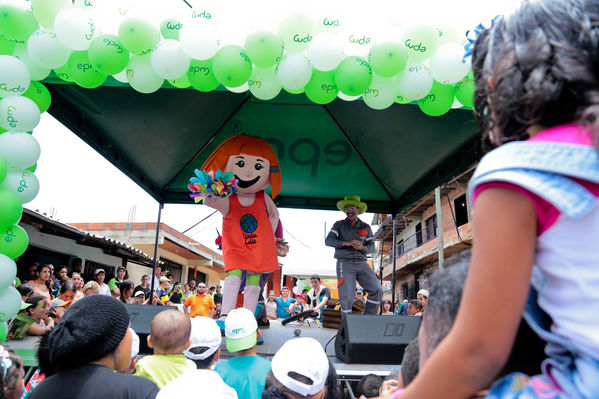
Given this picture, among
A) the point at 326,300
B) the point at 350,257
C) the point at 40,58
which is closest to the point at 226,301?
the point at 350,257

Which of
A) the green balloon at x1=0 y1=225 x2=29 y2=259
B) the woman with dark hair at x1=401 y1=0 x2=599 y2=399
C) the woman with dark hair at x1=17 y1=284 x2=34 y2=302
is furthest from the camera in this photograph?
the woman with dark hair at x1=17 y1=284 x2=34 y2=302

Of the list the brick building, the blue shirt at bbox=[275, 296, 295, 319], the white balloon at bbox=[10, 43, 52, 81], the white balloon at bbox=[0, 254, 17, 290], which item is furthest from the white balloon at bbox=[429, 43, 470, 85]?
the brick building

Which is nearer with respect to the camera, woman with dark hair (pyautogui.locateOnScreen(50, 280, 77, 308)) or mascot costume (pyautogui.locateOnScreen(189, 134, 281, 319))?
mascot costume (pyautogui.locateOnScreen(189, 134, 281, 319))

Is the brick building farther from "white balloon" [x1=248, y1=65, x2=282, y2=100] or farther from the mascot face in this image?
"white balloon" [x1=248, y1=65, x2=282, y2=100]

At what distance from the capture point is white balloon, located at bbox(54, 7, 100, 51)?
3.61m

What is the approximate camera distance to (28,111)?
3857 mm

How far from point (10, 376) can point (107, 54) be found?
275 cm

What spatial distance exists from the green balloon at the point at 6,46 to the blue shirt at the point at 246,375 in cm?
328

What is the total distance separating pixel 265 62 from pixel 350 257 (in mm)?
2971

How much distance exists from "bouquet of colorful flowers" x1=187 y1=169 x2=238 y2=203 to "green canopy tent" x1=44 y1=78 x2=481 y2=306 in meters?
1.07

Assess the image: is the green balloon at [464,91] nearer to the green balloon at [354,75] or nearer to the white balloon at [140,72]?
the green balloon at [354,75]

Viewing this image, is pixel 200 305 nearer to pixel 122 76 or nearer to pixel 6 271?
pixel 6 271

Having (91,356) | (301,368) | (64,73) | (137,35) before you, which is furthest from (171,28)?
(301,368)

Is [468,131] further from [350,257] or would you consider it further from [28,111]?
[28,111]
